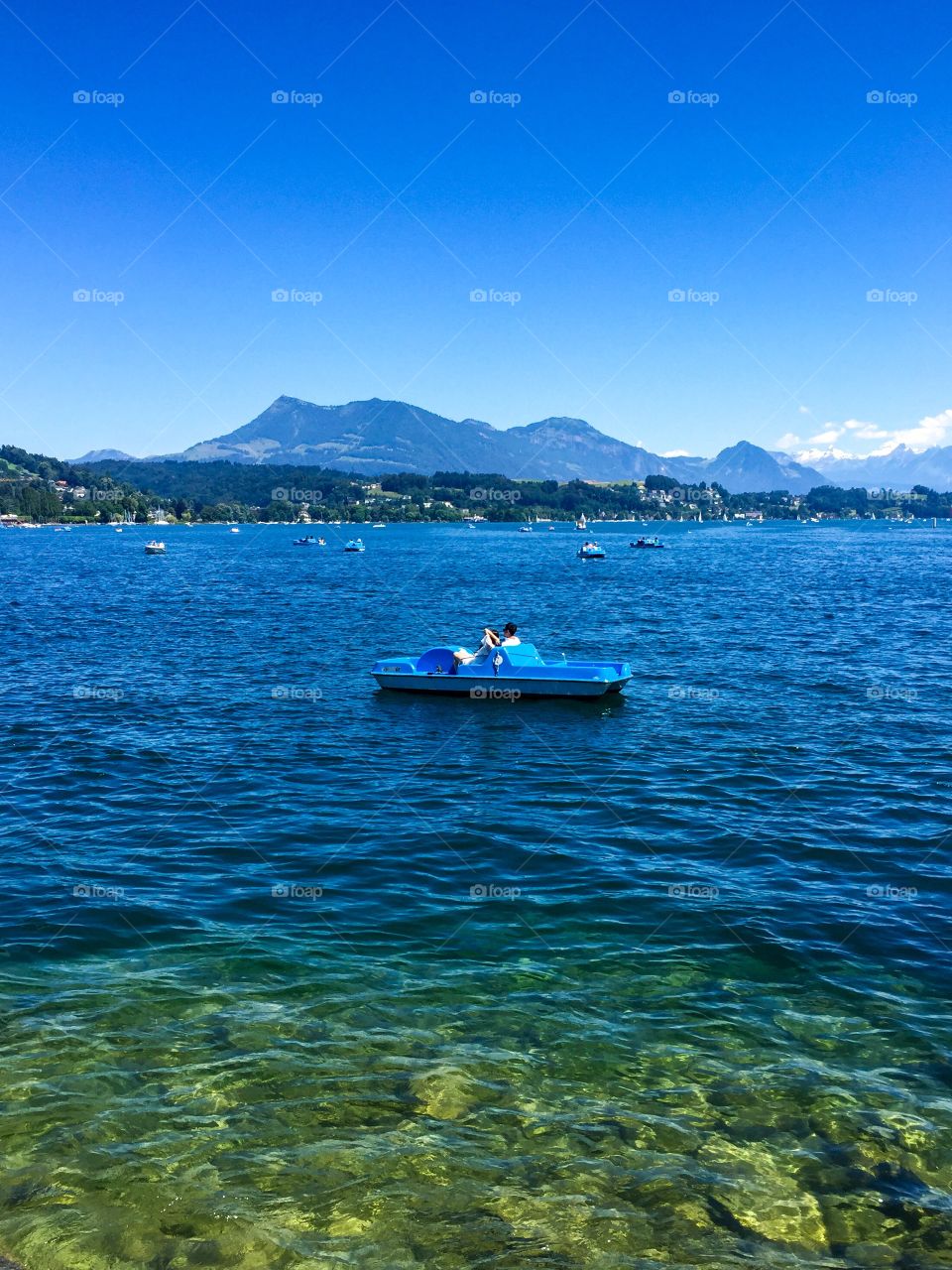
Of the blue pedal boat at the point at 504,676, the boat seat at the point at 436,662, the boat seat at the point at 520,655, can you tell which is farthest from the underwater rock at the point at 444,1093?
the boat seat at the point at 436,662

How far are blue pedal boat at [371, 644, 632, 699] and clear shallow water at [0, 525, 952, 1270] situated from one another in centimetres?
74

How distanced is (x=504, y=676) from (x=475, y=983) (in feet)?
71.9

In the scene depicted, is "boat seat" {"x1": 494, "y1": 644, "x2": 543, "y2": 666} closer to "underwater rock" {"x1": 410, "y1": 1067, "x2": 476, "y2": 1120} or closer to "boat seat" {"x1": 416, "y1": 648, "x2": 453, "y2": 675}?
"boat seat" {"x1": 416, "y1": 648, "x2": 453, "y2": 675}

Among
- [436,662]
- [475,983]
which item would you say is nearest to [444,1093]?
[475,983]

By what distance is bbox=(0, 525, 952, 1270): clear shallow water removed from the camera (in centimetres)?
1022

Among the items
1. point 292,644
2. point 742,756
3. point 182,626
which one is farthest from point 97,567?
point 742,756

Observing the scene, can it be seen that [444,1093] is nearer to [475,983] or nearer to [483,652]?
[475,983]

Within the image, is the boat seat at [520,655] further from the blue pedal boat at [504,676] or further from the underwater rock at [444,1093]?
the underwater rock at [444,1093]

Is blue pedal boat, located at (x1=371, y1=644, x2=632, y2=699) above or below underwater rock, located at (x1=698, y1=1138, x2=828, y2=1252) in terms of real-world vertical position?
above

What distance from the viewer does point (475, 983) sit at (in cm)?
1530

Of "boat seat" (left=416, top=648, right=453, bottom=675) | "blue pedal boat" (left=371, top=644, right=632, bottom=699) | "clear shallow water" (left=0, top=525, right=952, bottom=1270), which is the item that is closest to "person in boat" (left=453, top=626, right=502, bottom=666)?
"blue pedal boat" (left=371, top=644, right=632, bottom=699)

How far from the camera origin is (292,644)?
5409 centimetres

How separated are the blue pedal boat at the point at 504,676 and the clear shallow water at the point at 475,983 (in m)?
0.74

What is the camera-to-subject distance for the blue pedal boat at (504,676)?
120 feet
